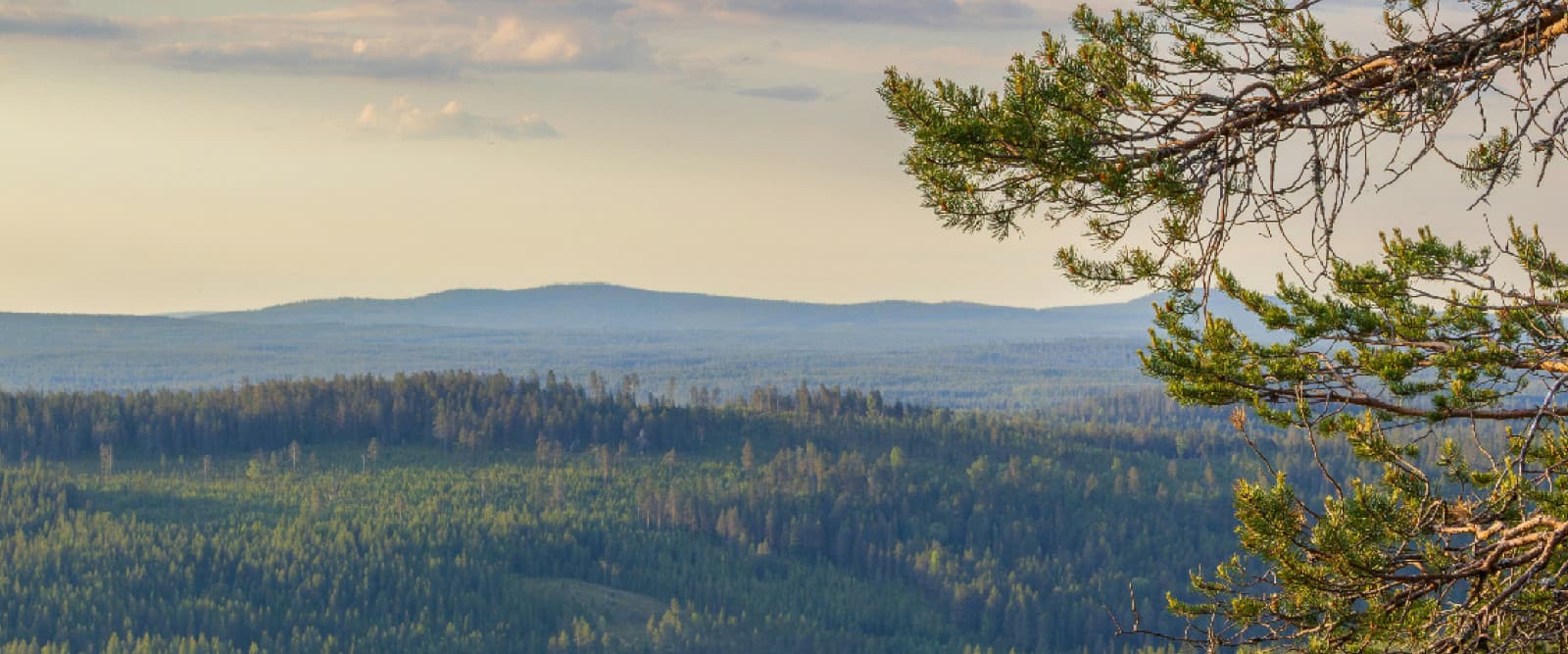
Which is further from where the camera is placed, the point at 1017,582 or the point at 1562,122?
the point at 1017,582

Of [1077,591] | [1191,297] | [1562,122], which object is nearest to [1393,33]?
[1562,122]

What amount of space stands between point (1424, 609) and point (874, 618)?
548ft

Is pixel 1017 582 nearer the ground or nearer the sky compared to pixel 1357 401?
nearer the ground

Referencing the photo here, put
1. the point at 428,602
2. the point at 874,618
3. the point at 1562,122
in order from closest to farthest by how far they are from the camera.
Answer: the point at 1562,122 → the point at 428,602 → the point at 874,618

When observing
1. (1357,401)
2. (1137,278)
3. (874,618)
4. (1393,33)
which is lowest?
(874,618)

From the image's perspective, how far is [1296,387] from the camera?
13.8 m

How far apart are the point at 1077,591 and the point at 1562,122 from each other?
613 ft

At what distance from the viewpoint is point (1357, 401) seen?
43.1 ft

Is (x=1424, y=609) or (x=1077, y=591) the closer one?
(x=1424, y=609)

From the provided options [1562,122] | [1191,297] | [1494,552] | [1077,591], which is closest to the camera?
[1562,122]

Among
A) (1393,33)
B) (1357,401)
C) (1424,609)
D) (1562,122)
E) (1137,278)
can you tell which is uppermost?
(1393,33)

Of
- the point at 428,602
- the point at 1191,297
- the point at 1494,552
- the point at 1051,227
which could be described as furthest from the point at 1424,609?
the point at 428,602

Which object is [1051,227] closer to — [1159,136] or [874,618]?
[1159,136]

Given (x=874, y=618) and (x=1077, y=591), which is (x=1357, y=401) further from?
(x=1077, y=591)
